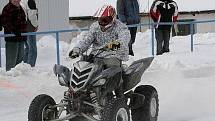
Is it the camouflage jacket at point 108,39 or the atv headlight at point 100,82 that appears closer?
the atv headlight at point 100,82

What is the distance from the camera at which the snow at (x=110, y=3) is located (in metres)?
28.2

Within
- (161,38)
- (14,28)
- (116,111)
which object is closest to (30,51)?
(14,28)

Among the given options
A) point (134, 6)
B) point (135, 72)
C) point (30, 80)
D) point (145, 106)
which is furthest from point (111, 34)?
point (134, 6)

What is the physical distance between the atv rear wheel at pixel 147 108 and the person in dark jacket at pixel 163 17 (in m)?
6.64

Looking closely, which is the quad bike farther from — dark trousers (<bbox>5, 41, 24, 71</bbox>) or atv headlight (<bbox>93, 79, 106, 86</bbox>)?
dark trousers (<bbox>5, 41, 24, 71</bbox>)

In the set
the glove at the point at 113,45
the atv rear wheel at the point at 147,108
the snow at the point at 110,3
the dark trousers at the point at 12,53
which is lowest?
the atv rear wheel at the point at 147,108

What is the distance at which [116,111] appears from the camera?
217 inches

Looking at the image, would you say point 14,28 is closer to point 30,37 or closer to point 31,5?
point 30,37

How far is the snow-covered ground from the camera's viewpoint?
7.30m

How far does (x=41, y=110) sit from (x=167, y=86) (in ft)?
13.5

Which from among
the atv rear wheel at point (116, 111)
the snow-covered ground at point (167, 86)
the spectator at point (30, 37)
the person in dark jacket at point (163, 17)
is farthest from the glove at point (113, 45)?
the person in dark jacket at point (163, 17)

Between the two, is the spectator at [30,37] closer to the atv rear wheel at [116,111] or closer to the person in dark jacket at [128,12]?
the person in dark jacket at [128,12]

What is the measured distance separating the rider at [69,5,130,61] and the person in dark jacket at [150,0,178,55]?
6.81 m

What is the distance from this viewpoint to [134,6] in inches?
504
